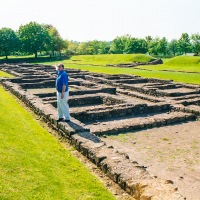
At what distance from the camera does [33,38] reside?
66.9 meters

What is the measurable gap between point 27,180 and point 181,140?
611cm

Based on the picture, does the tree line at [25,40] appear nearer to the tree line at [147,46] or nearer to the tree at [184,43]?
the tree line at [147,46]

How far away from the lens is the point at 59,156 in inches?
263

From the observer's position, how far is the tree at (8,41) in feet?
208

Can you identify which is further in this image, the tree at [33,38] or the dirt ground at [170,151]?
the tree at [33,38]

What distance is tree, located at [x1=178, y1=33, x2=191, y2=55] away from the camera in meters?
91.8

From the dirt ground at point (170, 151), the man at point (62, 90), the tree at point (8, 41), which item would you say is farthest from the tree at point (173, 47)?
the man at point (62, 90)

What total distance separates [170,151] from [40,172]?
14.7 feet

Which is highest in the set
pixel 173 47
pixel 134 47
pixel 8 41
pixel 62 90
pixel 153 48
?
pixel 8 41

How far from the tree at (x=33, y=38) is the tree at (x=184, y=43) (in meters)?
46.0

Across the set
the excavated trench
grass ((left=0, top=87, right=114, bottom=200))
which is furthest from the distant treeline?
grass ((left=0, top=87, right=114, bottom=200))

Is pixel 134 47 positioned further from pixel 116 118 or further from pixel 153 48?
pixel 116 118

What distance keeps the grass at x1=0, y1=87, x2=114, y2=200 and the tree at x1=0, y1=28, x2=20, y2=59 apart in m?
60.4

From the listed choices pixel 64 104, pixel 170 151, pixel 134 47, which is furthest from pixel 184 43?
pixel 64 104
